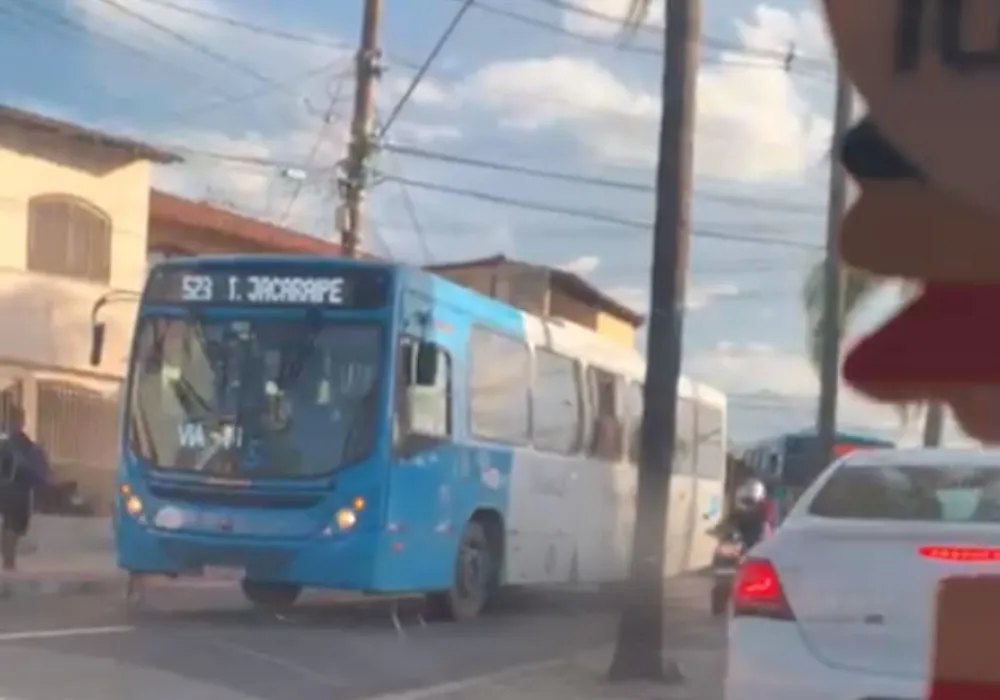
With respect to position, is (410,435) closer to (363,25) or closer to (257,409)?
(257,409)

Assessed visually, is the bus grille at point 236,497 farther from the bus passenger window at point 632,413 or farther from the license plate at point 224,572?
the bus passenger window at point 632,413

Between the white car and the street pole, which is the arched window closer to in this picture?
the street pole

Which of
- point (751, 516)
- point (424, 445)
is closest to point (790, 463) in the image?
point (751, 516)

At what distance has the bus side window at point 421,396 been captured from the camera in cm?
1512

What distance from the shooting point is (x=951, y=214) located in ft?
8.00

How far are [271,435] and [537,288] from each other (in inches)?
1054

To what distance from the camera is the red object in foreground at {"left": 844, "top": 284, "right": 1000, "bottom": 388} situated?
8.30 feet

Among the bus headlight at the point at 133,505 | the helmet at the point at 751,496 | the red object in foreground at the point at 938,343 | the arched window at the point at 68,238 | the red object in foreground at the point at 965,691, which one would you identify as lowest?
the bus headlight at the point at 133,505

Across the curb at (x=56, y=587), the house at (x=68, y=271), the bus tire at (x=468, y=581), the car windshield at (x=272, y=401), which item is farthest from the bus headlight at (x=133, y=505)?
the house at (x=68, y=271)

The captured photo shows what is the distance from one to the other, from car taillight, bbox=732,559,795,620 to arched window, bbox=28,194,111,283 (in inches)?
949

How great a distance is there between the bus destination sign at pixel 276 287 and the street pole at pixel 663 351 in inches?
108

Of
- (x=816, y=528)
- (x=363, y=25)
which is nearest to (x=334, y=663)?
(x=816, y=528)

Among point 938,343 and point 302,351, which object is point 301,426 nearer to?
point 302,351

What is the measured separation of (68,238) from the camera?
31344 mm
